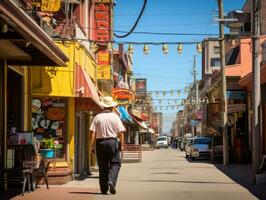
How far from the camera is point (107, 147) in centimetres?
1249

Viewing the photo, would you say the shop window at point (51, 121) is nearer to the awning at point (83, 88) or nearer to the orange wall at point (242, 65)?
the awning at point (83, 88)

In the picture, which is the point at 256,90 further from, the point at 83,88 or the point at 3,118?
the point at 3,118

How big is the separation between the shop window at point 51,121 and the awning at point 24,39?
9.20 ft

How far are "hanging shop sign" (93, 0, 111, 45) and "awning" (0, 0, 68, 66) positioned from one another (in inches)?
472

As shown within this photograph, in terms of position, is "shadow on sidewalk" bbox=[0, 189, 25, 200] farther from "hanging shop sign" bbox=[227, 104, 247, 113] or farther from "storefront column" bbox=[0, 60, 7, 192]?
"hanging shop sign" bbox=[227, 104, 247, 113]

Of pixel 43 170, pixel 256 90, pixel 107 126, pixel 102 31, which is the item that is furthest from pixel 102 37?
pixel 107 126

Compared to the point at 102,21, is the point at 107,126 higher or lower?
lower

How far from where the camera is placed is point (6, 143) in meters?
13.6

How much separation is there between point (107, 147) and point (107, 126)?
1.49 ft

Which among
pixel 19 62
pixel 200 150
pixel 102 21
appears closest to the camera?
pixel 19 62

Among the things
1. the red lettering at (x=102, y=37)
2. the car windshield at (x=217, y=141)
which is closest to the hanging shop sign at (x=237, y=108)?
the car windshield at (x=217, y=141)

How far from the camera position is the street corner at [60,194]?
1240cm

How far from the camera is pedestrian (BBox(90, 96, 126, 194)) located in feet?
40.9

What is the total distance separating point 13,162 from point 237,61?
120ft
